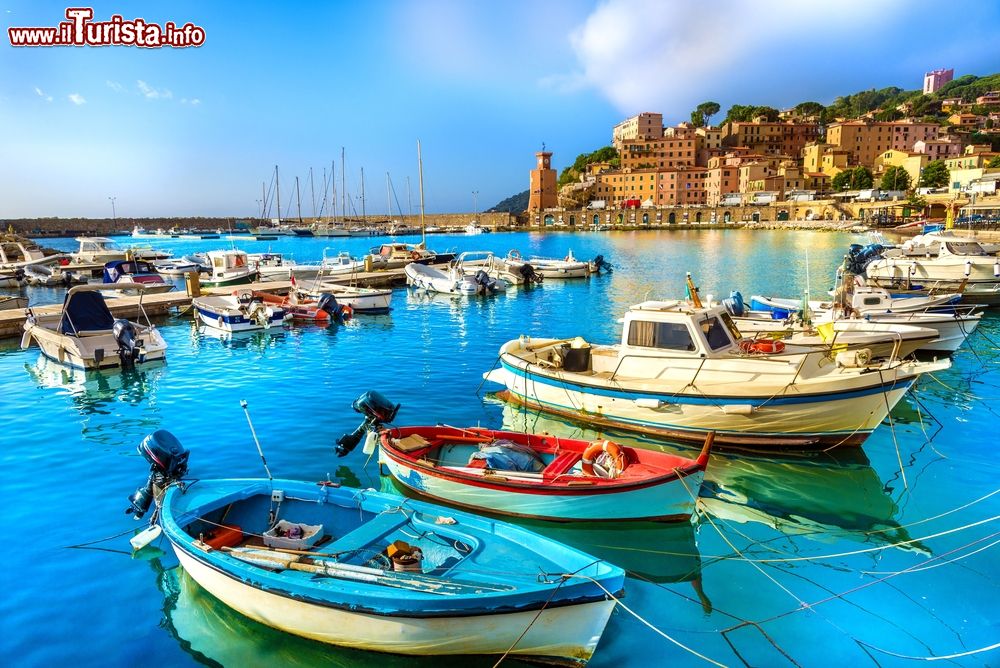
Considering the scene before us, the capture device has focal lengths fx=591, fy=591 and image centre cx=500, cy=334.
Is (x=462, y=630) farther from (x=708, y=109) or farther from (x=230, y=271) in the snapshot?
(x=708, y=109)

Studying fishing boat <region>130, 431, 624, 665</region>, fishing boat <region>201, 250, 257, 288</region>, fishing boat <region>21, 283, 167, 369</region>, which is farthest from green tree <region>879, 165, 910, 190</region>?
fishing boat <region>130, 431, 624, 665</region>

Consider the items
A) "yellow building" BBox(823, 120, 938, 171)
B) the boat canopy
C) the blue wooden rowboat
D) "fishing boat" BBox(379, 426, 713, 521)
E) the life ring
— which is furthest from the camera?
"yellow building" BBox(823, 120, 938, 171)

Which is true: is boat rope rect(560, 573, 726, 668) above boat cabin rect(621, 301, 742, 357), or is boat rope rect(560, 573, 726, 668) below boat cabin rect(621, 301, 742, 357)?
below

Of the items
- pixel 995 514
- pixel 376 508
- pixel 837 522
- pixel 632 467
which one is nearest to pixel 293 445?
pixel 376 508

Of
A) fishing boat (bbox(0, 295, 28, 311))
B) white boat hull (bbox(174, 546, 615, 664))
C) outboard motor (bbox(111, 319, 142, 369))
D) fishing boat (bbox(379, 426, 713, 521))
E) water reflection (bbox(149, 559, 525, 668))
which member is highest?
fishing boat (bbox(0, 295, 28, 311))

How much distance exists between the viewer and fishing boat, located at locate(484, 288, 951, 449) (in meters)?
11.6

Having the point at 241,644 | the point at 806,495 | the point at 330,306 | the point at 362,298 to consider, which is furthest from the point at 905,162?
the point at 241,644

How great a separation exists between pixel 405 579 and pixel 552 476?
136 inches

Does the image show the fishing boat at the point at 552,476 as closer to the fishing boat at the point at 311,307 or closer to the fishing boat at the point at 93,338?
the fishing boat at the point at 93,338

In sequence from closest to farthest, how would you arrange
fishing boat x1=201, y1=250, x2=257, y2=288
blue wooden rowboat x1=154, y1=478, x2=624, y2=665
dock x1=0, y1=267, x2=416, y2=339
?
blue wooden rowboat x1=154, y1=478, x2=624, y2=665 → dock x1=0, y1=267, x2=416, y2=339 → fishing boat x1=201, y1=250, x2=257, y2=288

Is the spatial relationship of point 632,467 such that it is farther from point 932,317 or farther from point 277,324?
point 277,324

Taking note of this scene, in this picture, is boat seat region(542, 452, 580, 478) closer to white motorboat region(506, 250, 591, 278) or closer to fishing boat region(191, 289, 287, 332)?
fishing boat region(191, 289, 287, 332)

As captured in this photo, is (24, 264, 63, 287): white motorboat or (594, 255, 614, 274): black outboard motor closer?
(24, 264, 63, 287): white motorboat

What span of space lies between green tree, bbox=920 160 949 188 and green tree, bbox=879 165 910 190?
295 centimetres
